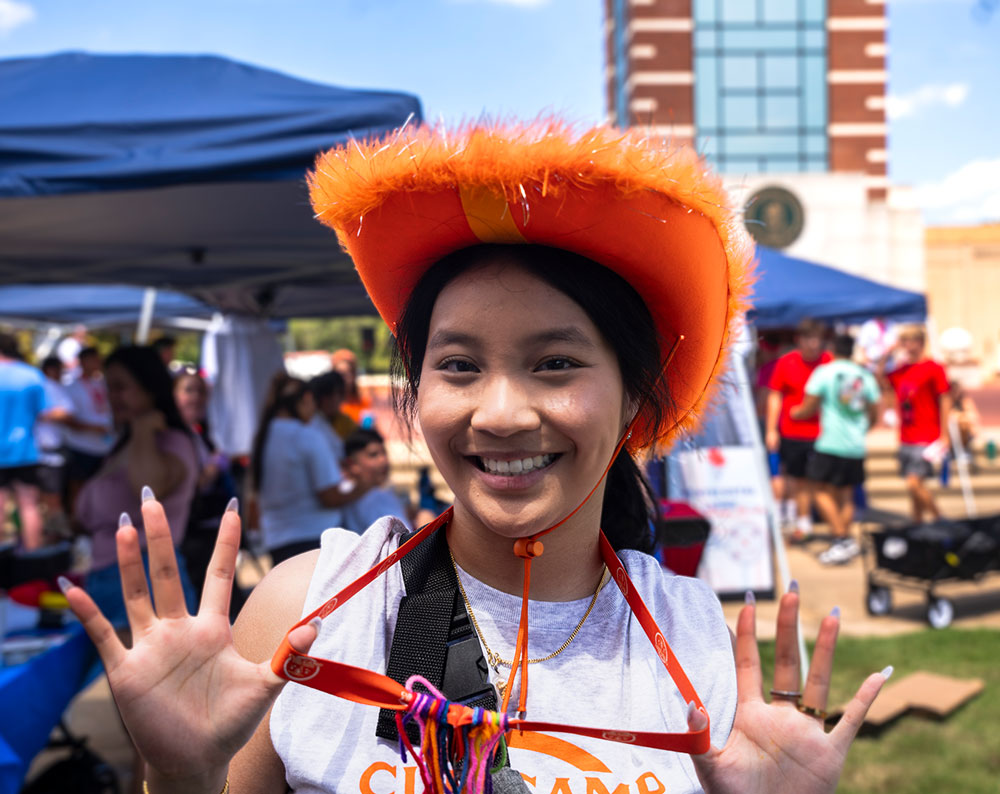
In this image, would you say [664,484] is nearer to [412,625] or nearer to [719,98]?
[412,625]

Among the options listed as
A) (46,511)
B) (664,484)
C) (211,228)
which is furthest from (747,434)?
(46,511)

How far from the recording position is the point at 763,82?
27.7m

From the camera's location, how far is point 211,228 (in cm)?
428

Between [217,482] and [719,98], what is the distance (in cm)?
2636

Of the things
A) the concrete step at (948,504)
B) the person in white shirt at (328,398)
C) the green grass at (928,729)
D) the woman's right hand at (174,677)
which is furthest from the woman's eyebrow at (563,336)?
the concrete step at (948,504)

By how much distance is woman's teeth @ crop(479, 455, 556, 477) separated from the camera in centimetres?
121

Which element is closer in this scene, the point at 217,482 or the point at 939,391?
the point at 217,482

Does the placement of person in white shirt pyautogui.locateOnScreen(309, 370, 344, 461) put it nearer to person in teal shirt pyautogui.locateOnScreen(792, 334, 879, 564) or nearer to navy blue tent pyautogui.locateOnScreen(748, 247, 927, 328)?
navy blue tent pyautogui.locateOnScreen(748, 247, 927, 328)

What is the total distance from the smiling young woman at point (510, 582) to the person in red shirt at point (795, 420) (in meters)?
6.78

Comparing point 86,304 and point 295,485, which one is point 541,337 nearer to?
point 295,485

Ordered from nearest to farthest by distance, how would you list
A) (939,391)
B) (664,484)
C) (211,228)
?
(211,228) < (664,484) < (939,391)

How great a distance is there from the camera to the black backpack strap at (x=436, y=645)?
116 centimetres

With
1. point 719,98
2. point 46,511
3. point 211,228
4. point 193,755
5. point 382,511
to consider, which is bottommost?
point 46,511

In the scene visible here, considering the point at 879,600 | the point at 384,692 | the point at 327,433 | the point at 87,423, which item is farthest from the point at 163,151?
the point at 87,423
